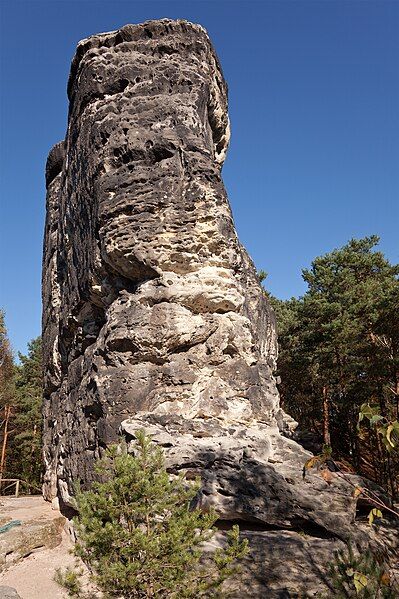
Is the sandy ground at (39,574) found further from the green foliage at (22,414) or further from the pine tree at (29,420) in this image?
the pine tree at (29,420)

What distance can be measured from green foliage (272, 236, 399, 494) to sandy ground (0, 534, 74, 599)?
34.4 ft

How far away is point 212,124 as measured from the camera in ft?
48.2

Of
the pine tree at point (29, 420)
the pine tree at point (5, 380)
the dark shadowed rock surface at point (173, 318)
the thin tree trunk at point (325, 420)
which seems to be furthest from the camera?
the pine tree at point (29, 420)

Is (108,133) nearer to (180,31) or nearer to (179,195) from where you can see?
(179,195)

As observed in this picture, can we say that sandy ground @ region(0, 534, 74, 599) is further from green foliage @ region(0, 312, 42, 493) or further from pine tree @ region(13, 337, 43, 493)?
pine tree @ region(13, 337, 43, 493)

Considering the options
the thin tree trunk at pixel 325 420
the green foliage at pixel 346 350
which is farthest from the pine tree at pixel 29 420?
the thin tree trunk at pixel 325 420

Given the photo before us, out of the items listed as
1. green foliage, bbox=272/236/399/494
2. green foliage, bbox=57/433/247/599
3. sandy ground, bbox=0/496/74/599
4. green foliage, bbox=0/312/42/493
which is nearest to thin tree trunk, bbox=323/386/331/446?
green foliage, bbox=272/236/399/494

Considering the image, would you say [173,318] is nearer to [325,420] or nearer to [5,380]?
[325,420]

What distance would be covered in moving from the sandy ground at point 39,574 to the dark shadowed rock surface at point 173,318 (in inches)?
58.5

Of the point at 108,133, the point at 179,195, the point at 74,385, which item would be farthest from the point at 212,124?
the point at 74,385

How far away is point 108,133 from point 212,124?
5325 mm

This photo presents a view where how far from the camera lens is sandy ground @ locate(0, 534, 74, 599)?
285 inches

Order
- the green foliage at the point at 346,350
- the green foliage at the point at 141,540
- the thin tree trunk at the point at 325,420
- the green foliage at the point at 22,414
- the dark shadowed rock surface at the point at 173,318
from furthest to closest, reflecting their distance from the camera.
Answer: the green foliage at the point at 22,414, the thin tree trunk at the point at 325,420, the green foliage at the point at 346,350, the dark shadowed rock surface at the point at 173,318, the green foliage at the point at 141,540

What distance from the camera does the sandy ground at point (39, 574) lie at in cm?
723
